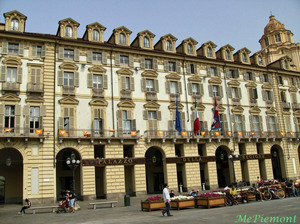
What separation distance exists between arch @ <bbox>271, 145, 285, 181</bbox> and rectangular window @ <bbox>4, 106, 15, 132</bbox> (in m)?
35.1

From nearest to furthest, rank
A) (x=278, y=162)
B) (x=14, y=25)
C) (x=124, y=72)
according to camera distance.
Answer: (x=14, y=25) < (x=124, y=72) < (x=278, y=162)

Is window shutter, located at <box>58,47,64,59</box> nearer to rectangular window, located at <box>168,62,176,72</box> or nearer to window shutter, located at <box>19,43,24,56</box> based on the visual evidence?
window shutter, located at <box>19,43,24,56</box>

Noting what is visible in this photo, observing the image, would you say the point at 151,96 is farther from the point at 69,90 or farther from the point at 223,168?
the point at 223,168

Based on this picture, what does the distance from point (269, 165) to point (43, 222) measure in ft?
109

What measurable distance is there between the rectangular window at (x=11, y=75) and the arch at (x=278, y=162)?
3580 centimetres

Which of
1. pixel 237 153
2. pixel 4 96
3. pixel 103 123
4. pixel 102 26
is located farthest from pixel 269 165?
pixel 4 96

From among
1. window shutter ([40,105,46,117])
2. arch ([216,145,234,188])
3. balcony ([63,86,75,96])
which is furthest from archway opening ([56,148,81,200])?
arch ([216,145,234,188])

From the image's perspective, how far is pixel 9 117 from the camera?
96.6ft

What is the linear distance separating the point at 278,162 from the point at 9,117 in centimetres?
3737

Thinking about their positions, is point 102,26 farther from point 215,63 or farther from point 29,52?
point 215,63

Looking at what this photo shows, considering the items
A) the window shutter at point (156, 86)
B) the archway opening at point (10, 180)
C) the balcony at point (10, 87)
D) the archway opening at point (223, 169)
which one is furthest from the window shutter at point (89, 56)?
the archway opening at point (223, 169)

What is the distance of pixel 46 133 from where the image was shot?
30.4 meters

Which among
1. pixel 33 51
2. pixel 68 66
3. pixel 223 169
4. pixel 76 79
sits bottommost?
pixel 223 169

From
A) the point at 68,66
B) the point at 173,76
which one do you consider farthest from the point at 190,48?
the point at 68,66
